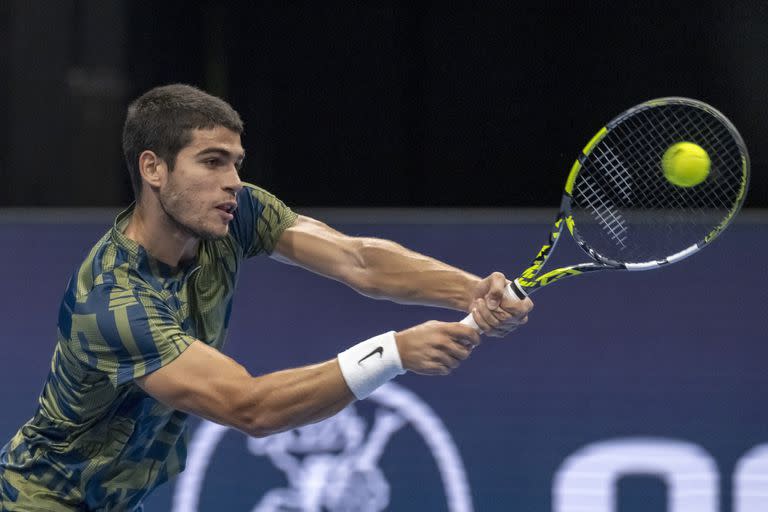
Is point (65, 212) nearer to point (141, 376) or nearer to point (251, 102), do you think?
point (251, 102)

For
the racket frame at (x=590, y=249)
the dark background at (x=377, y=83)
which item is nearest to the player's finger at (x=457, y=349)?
the racket frame at (x=590, y=249)

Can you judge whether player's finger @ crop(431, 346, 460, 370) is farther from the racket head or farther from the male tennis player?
the racket head

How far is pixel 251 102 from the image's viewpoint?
4.88 metres

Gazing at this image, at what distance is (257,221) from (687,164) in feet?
3.44

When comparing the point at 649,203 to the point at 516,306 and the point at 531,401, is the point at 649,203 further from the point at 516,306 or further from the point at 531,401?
the point at 516,306

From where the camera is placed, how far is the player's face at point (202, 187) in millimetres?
3039

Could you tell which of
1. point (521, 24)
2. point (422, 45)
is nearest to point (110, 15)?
point (422, 45)

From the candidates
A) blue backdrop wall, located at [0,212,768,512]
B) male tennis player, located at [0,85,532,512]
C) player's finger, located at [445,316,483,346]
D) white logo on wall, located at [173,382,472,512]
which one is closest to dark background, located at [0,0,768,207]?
blue backdrop wall, located at [0,212,768,512]

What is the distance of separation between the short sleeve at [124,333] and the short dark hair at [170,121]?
Answer: 31 cm

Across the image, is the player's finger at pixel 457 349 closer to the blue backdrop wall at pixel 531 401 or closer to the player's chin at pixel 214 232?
the player's chin at pixel 214 232

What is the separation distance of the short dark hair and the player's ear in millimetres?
11

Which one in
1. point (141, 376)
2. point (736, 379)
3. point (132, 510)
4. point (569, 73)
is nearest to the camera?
point (141, 376)

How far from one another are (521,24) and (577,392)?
1.24 metres

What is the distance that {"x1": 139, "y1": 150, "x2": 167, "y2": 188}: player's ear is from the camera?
3080mm
